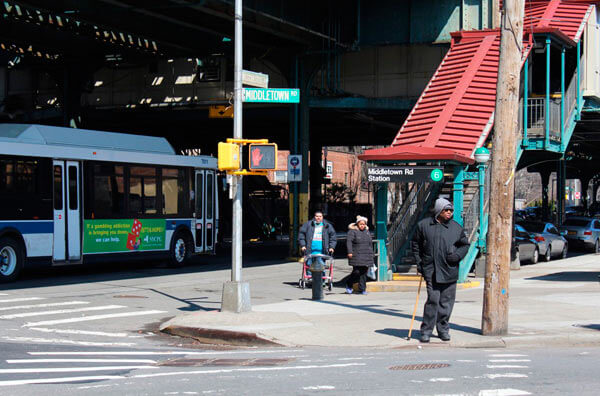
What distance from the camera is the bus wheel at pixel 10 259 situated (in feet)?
70.1

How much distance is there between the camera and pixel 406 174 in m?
19.9

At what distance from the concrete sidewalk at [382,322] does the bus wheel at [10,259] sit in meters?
8.17

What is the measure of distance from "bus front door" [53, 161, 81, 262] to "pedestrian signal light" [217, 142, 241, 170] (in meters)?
9.71

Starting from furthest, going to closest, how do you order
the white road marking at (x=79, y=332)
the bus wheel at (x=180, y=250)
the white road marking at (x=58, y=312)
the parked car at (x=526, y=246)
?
1. the parked car at (x=526, y=246)
2. the bus wheel at (x=180, y=250)
3. the white road marking at (x=58, y=312)
4. the white road marking at (x=79, y=332)

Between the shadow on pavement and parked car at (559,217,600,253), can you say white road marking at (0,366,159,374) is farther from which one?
parked car at (559,217,600,253)

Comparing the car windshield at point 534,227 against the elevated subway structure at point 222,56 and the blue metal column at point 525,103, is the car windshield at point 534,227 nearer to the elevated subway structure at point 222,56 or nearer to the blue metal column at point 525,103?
the elevated subway structure at point 222,56

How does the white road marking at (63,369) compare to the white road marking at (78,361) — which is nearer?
the white road marking at (63,369)

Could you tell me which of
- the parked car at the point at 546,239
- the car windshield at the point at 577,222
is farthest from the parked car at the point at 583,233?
the parked car at the point at 546,239

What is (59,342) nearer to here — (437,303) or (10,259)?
(437,303)

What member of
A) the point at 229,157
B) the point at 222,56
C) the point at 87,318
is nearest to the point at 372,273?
the point at 229,157

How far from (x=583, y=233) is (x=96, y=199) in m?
22.8

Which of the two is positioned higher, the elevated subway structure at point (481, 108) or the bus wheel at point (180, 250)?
the elevated subway structure at point (481, 108)

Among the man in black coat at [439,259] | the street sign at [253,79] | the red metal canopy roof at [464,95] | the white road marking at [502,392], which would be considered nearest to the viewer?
the white road marking at [502,392]

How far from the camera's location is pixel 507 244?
482 inches
